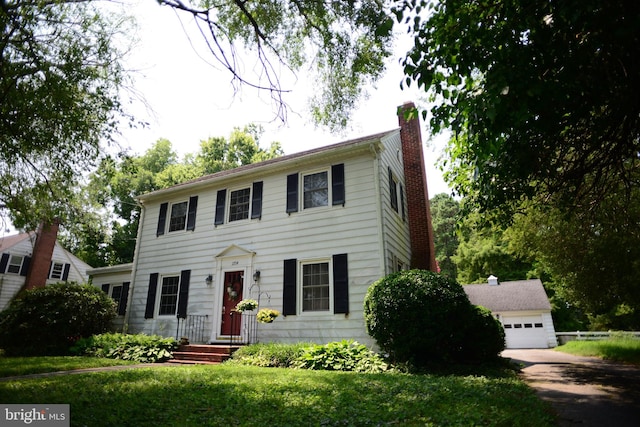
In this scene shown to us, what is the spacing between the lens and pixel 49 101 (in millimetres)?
6637

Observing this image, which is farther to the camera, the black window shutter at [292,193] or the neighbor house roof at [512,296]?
the neighbor house roof at [512,296]

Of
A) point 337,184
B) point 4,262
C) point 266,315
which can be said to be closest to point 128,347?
point 266,315

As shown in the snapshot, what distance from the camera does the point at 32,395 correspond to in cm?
443

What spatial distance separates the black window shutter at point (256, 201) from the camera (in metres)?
11.3

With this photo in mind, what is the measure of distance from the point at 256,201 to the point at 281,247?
1.97m

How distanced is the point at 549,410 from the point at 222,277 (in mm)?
9287

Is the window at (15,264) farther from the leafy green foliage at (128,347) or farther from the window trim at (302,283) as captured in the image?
the window trim at (302,283)

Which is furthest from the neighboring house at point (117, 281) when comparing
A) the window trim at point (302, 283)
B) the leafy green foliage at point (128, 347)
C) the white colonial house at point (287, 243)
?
the window trim at point (302, 283)

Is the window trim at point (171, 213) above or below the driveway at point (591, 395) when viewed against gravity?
above

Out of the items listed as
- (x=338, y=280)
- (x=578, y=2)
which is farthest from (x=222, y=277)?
(x=578, y=2)

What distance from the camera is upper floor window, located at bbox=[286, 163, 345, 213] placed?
10.3 metres

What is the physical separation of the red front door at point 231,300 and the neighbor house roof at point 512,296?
17181mm

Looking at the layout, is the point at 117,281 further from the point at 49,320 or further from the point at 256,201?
the point at 256,201

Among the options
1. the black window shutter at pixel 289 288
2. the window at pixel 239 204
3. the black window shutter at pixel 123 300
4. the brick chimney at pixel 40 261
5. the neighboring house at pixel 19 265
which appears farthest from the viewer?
the neighboring house at pixel 19 265
